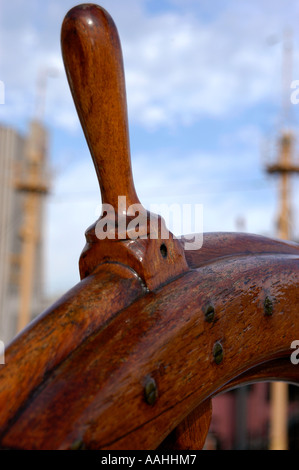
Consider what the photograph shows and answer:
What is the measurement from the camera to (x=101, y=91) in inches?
15.4

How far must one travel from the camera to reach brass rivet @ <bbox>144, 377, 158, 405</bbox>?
34 centimetres

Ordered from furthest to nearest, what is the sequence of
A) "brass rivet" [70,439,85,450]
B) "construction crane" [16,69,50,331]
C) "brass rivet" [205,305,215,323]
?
"construction crane" [16,69,50,331] < "brass rivet" [205,305,215,323] < "brass rivet" [70,439,85,450]

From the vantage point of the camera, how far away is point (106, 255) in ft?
1.32

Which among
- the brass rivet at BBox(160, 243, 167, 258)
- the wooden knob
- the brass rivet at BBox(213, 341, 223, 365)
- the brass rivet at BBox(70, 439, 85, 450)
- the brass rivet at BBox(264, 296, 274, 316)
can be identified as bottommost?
the brass rivet at BBox(70, 439, 85, 450)

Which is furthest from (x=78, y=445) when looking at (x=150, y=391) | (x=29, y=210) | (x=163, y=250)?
(x=29, y=210)

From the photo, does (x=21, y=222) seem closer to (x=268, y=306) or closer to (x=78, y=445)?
(x=268, y=306)

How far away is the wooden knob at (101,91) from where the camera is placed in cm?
37

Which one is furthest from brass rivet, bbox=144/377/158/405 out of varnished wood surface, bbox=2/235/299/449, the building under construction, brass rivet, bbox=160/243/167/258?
the building under construction

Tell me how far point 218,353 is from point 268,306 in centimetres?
8

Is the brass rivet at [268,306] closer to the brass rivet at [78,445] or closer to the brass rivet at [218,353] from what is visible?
the brass rivet at [218,353]

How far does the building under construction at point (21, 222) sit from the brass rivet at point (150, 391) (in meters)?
8.05

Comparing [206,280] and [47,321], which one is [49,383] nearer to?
[47,321]

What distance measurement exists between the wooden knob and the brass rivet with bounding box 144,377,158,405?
138 millimetres

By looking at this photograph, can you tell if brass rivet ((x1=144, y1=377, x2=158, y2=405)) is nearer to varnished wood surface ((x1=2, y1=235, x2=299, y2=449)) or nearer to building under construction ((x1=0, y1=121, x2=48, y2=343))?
varnished wood surface ((x1=2, y1=235, x2=299, y2=449))
